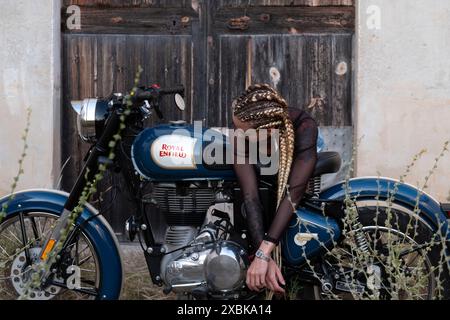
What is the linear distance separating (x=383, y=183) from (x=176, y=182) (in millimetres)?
1047

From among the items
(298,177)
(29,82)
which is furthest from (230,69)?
(298,177)

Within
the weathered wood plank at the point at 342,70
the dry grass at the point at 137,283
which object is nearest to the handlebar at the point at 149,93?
the dry grass at the point at 137,283

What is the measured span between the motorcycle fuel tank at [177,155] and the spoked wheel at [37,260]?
1.75 ft

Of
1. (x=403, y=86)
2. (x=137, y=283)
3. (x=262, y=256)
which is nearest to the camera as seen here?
(x=262, y=256)

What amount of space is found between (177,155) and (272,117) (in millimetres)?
503

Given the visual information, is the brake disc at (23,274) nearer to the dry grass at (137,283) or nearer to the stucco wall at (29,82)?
the dry grass at (137,283)

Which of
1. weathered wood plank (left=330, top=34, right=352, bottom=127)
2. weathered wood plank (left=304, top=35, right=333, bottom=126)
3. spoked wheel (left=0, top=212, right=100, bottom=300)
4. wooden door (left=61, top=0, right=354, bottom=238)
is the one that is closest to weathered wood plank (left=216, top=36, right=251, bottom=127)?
wooden door (left=61, top=0, right=354, bottom=238)

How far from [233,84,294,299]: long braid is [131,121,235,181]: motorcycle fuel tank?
0.62 feet

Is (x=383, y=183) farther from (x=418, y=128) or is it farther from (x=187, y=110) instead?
(x=187, y=110)

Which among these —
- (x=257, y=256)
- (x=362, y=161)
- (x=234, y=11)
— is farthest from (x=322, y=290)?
(x=234, y=11)

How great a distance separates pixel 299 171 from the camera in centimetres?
377

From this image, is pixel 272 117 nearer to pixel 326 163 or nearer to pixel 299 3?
pixel 326 163

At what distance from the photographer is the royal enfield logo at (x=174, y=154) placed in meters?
3.76

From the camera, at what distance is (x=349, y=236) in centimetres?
382
